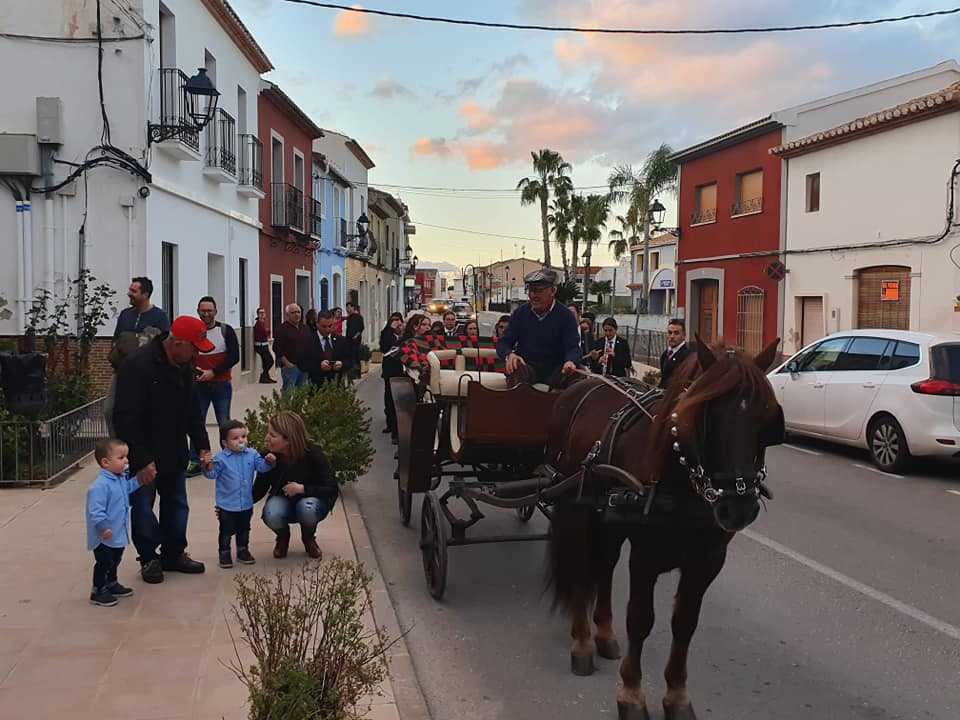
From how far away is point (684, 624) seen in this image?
3.88 metres

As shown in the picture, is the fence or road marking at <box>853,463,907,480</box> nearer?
the fence

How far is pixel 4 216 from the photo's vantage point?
12.4 metres

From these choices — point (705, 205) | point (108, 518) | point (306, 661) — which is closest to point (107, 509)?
point (108, 518)

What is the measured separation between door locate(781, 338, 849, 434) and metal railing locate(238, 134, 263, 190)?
11924 mm

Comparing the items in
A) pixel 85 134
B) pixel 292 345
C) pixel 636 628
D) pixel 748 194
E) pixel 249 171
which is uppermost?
pixel 748 194

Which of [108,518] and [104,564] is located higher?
[108,518]

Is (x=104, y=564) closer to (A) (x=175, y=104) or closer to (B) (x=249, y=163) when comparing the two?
(A) (x=175, y=104)

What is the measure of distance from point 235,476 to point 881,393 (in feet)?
25.8

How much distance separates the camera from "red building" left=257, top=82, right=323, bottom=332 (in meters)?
21.5

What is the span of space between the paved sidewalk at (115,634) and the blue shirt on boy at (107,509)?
42 cm

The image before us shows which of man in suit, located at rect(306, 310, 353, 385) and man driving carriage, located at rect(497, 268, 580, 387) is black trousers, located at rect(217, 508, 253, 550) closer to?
man driving carriage, located at rect(497, 268, 580, 387)

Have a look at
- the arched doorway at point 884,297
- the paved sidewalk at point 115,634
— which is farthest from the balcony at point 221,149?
the arched doorway at point 884,297

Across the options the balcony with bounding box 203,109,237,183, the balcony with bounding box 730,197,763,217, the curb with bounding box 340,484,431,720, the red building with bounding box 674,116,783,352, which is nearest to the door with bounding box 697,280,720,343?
the red building with bounding box 674,116,783,352

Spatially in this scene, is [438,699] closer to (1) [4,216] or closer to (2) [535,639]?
(2) [535,639]
